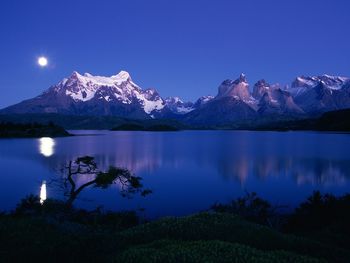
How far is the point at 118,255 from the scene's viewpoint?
1625 centimetres

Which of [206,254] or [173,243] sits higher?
[206,254]

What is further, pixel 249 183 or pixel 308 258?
pixel 249 183

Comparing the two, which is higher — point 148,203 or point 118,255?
point 118,255

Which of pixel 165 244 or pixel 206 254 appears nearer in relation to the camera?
pixel 206 254

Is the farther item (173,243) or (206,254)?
(173,243)

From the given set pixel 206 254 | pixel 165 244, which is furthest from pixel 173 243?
pixel 206 254

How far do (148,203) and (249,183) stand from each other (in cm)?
2260

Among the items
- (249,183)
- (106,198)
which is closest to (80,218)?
(106,198)

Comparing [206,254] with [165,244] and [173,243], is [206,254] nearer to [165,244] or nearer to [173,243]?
[173,243]

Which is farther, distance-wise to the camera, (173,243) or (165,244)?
(173,243)

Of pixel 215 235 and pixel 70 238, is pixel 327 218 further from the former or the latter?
pixel 70 238

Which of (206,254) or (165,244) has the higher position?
(206,254)

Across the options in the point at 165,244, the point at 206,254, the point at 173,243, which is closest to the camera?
the point at 206,254

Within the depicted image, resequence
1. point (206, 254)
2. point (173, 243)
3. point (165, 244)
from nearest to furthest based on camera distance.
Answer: point (206, 254) → point (165, 244) → point (173, 243)
